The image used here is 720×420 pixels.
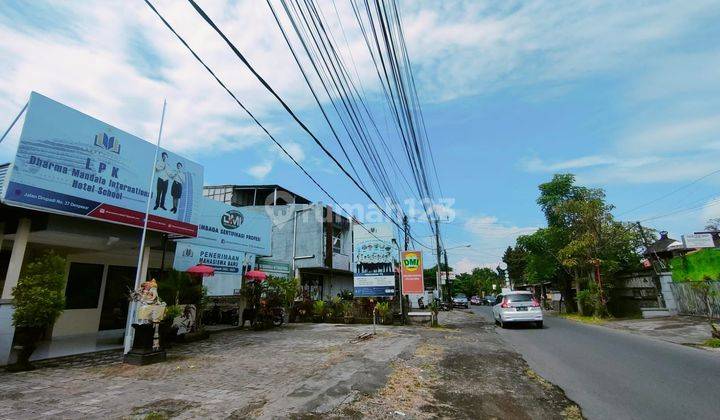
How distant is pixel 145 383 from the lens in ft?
21.3

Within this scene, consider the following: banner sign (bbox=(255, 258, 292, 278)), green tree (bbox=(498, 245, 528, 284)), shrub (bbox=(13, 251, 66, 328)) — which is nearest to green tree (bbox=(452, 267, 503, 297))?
green tree (bbox=(498, 245, 528, 284))

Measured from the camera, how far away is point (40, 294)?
7.46 m

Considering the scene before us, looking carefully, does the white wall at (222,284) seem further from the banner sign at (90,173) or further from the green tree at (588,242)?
the green tree at (588,242)

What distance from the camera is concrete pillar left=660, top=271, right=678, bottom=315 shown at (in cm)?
2017

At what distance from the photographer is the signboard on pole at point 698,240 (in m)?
20.7

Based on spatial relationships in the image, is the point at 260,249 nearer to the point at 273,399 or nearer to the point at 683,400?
the point at 273,399

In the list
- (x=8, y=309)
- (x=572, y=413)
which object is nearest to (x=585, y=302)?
(x=572, y=413)

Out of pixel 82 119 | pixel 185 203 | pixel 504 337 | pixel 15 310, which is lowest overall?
pixel 504 337

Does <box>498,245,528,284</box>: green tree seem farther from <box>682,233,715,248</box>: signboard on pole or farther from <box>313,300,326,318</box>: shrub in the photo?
<box>313,300,326,318</box>: shrub

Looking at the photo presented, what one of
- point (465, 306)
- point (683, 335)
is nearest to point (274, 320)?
point (683, 335)

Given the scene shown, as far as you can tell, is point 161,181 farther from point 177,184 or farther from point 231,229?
point 231,229

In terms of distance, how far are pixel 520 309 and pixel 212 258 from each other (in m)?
13.0

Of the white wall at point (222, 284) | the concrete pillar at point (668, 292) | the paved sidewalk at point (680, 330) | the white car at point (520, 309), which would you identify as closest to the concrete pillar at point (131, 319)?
the white wall at point (222, 284)

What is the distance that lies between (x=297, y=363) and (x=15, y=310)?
5710 mm
